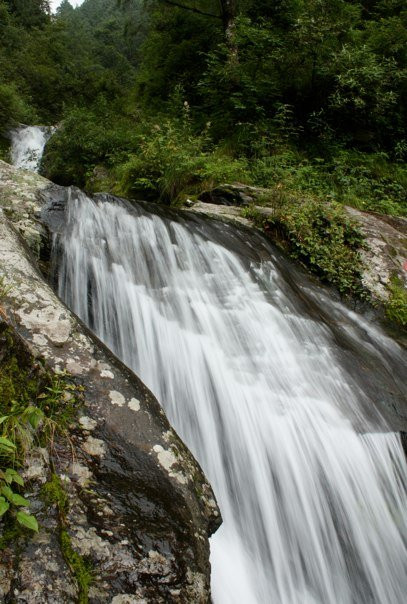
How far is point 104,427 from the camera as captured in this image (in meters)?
1.88

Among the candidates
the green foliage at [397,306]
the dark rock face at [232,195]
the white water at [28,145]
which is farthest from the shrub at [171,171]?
the white water at [28,145]

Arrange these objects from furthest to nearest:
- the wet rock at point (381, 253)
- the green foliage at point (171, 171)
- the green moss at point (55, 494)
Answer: the green foliage at point (171, 171) → the wet rock at point (381, 253) → the green moss at point (55, 494)

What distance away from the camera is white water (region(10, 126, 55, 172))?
12.4 metres

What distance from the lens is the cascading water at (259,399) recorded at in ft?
8.53

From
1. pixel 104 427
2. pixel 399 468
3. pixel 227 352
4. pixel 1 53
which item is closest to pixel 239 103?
pixel 227 352

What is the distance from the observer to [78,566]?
4.57ft

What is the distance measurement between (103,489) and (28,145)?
48.0 feet

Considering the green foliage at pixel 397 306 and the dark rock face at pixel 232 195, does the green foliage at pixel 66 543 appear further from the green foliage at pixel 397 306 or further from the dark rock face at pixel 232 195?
the dark rock face at pixel 232 195

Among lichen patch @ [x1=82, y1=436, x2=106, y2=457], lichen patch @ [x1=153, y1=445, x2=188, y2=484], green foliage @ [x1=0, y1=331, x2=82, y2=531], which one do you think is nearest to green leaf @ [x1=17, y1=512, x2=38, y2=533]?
green foliage @ [x1=0, y1=331, x2=82, y2=531]

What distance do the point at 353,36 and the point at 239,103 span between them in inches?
132

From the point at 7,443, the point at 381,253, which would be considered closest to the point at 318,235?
the point at 381,253

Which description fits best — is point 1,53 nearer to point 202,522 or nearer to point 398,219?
point 398,219

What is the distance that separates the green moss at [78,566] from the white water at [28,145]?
12.4 meters

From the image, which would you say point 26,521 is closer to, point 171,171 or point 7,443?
point 7,443
